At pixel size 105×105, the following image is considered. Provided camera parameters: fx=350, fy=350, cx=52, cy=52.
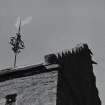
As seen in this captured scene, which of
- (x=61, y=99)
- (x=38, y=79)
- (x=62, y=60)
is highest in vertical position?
(x=62, y=60)

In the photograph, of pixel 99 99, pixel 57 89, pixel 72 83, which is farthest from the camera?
pixel 99 99

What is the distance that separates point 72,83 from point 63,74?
68.0 inches

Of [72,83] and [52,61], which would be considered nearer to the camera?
[52,61]

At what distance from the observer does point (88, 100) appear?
21.9 metres

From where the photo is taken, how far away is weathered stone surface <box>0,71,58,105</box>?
16.4 m

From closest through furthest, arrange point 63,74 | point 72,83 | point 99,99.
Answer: point 63,74 → point 72,83 → point 99,99

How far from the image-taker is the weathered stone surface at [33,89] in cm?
1638

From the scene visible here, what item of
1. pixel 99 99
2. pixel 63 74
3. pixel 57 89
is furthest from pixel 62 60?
pixel 99 99

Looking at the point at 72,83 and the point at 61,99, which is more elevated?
the point at 72,83

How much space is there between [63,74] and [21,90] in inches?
89.6

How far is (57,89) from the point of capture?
1650cm

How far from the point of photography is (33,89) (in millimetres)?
16906

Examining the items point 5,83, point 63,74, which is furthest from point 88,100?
point 5,83

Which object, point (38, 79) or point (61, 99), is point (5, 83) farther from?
point (61, 99)
